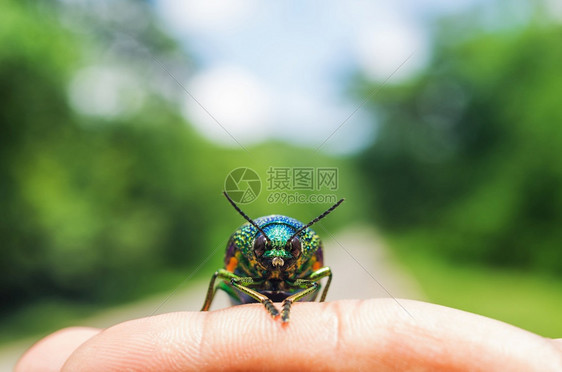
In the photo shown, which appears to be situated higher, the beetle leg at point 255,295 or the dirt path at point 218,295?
the beetle leg at point 255,295

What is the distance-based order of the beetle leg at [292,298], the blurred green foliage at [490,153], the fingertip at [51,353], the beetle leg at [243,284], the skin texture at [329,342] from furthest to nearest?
the blurred green foliage at [490,153] → the fingertip at [51,353] → the beetle leg at [243,284] → the beetle leg at [292,298] → the skin texture at [329,342]

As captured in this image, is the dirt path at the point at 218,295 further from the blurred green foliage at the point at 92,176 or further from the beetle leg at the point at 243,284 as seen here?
the beetle leg at the point at 243,284

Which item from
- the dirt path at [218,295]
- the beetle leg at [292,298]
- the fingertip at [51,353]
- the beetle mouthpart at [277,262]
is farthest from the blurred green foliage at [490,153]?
the fingertip at [51,353]

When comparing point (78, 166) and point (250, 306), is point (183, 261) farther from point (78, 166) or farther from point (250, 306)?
point (250, 306)

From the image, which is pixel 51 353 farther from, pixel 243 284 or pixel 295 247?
pixel 295 247

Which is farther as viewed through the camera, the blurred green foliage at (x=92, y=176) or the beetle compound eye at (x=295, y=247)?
the blurred green foliage at (x=92, y=176)

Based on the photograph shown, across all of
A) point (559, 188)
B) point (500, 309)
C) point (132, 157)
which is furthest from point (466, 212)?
point (132, 157)

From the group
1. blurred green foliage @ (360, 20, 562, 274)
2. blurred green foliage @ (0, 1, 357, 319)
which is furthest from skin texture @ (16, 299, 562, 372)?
blurred green foliage @ (360, 20, 562, 274)

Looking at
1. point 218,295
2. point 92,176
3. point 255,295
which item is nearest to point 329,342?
point 255,295
